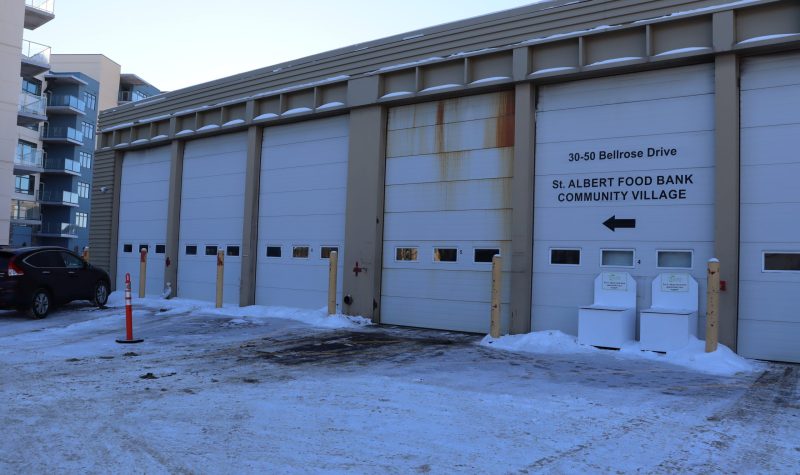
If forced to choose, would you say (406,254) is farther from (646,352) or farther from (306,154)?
(646,352)

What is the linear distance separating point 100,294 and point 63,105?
45.0m

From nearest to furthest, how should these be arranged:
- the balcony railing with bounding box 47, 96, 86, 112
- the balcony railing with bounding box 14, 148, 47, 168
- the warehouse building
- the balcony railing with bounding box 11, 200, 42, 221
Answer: the warehouse building < the balcony railing with bounding box 14, 148, 47, 168 < the balcony railing with bounding box 11, 200, 42, 221 < the balcony railing with bounding box 47, 96, 86, 112

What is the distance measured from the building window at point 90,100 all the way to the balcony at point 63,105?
15.3ft

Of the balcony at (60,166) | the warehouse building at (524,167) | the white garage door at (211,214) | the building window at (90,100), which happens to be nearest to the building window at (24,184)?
the balcony at (60,166)

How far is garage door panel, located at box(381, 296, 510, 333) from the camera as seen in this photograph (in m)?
12.0

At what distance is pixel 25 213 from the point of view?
48.9 metres

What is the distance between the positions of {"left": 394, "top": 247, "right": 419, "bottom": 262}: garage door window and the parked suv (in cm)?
779

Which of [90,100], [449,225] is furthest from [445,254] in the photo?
[90,100]

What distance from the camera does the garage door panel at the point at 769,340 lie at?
9.11 metres

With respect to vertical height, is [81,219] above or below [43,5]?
below

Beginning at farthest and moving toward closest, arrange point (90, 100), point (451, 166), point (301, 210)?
1. point (90, 100)
2. point (301, 210)
3. point (451, 166)

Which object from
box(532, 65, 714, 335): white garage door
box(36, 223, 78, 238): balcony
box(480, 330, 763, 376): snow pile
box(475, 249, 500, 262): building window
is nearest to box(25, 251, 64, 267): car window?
box(475, 249, 500, 262): building window

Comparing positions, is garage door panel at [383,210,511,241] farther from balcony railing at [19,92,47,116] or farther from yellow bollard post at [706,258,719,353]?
balcony railing at [19,92,47,116]

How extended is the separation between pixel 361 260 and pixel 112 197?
39.2ft
